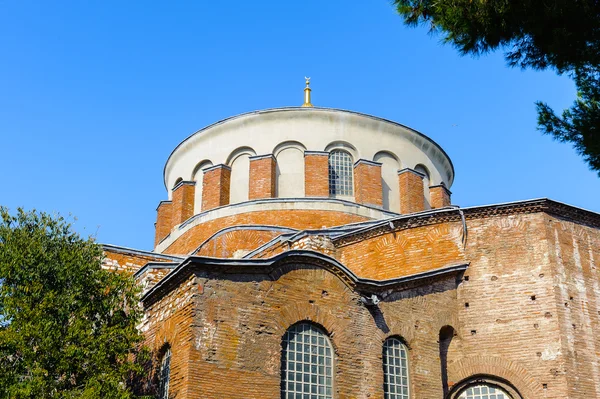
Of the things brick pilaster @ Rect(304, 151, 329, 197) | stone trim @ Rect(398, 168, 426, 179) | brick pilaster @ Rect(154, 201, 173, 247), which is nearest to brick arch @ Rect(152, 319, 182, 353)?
brick pilaster @ Rect(304, 151, 329, 197)

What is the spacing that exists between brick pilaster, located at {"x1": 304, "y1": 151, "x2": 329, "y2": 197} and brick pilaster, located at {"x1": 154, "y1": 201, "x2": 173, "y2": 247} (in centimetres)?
458

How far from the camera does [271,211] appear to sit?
827 inches

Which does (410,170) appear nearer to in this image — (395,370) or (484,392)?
(484,392)

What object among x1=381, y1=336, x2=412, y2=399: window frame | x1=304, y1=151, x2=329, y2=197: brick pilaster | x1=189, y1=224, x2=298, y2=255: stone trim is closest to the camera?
x1=381, y1=336, x2=412, y2=399: window frame

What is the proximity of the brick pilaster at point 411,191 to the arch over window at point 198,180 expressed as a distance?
550 centimetres

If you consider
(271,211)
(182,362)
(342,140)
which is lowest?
(182,362)

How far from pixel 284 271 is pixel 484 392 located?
470 cm

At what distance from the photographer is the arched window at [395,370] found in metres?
14.2

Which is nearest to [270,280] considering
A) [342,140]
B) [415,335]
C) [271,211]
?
[415,335]

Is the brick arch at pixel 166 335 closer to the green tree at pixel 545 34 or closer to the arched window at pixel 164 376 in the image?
the arched window at pixel 164 376

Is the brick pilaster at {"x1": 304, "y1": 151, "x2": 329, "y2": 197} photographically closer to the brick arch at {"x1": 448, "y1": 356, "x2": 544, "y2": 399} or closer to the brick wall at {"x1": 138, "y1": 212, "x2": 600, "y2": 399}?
the brick wall at {"x1": 138, "y1": 212, "x2": 600, "y2": 399}

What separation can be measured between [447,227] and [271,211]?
5823 mm

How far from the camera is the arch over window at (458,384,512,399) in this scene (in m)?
15.1

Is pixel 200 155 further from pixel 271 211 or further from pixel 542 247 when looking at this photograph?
pixel 542 247
